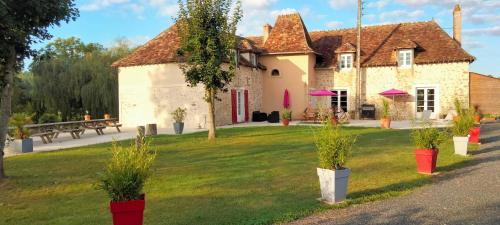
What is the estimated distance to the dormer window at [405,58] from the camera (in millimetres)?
26203

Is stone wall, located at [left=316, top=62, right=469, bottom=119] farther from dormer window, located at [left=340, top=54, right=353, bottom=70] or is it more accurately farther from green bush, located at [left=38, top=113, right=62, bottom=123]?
green bush, located at [left=38, top=113, right=62, bottom=123]

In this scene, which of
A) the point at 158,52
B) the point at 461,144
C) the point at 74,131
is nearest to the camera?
the point at 461,144

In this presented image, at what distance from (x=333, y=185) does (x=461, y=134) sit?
6568 millimetres

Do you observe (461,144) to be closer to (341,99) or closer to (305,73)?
(305,73)

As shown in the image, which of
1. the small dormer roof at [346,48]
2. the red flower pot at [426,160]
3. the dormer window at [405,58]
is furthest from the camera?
the small dormer roof at [346,48]

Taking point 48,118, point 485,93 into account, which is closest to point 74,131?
point 48,118

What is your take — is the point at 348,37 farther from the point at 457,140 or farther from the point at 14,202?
the point at 14,202

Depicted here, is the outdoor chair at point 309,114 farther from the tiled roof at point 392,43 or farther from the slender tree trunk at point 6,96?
the slender tree trunk at point 6,96

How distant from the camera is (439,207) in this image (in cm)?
598

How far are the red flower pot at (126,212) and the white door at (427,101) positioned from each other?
24.1m

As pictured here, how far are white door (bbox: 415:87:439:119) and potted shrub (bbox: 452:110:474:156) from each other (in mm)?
14993

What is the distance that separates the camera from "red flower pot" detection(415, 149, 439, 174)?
336 inches

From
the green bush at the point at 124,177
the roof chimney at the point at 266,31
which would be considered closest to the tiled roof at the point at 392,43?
the roof chimney at the point at 266,31

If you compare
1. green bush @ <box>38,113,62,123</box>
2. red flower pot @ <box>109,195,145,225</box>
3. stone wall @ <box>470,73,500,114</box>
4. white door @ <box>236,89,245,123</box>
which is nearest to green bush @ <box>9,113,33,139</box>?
red flower pot @ <box>109,195,145,225</box>
